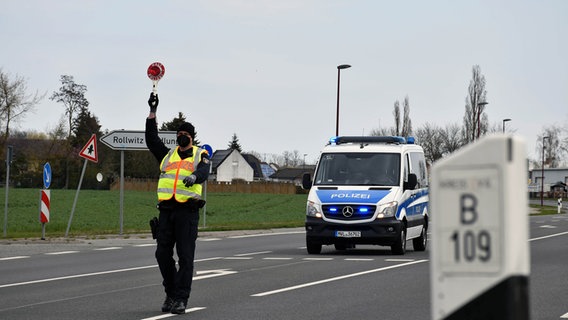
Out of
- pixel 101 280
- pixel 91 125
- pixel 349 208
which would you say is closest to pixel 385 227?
pixel 349 208

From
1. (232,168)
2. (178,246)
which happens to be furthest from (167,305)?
(232,168)

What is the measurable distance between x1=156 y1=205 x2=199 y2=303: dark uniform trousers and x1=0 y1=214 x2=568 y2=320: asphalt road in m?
0.32

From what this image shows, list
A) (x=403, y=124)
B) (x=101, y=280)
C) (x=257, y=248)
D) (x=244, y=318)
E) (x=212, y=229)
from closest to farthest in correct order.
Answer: (x=244, y=318) < (x=101, y=280) < (x=257, y=248) < (x=212, y=229) < (x=403, y=124)

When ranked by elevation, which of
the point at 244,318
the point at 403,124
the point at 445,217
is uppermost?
the point at 403,124

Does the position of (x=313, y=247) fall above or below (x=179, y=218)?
below

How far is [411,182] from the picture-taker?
67.8ft

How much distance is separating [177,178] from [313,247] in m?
10.1

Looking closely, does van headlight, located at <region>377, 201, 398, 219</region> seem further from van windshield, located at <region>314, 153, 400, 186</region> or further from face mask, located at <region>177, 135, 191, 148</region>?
face mask, located at <region>177, 135, 191, 148</region>

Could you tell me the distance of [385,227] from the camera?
19.9 m

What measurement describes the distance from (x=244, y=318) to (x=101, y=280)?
15.4 ft

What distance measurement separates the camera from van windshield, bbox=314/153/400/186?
20828 millimetres

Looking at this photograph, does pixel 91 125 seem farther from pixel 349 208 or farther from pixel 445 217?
pixel 445 217

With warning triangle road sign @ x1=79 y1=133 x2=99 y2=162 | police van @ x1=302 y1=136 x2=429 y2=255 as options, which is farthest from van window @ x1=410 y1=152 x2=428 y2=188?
warning triangle road sign @ x1=79 y1=133 x2=99 y2=162

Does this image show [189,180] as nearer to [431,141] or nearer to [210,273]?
[210,273]
